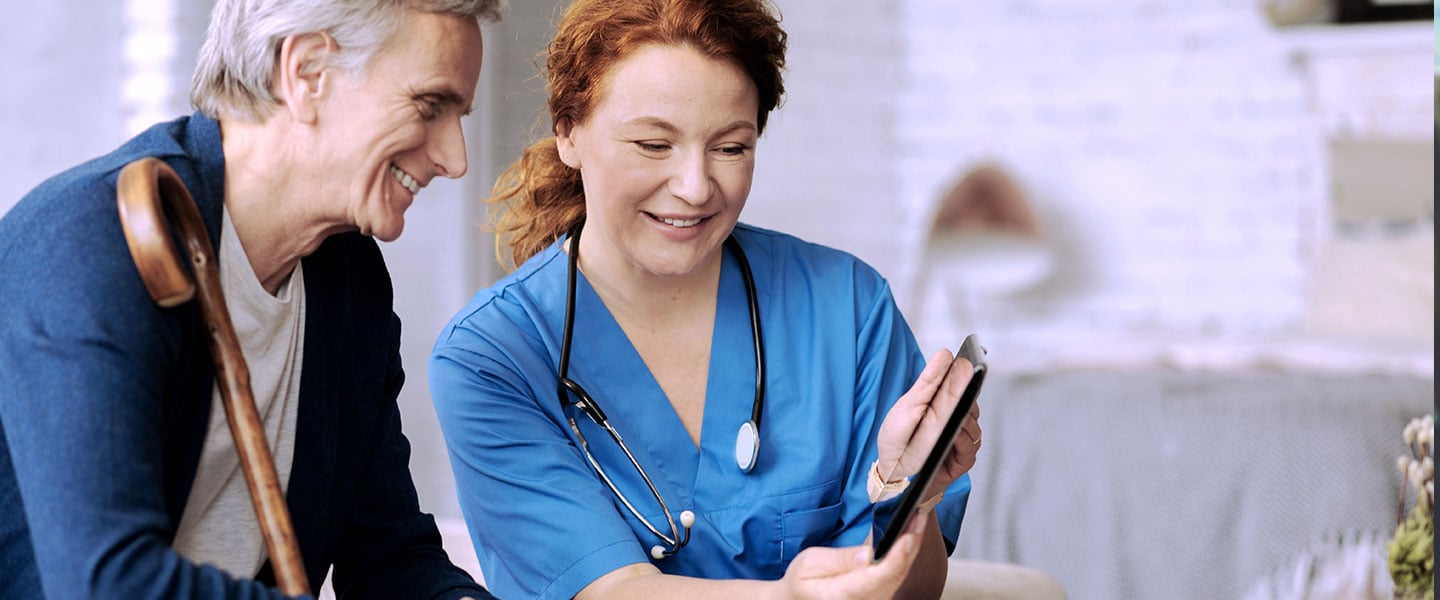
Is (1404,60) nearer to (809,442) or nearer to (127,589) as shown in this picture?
(809,442)

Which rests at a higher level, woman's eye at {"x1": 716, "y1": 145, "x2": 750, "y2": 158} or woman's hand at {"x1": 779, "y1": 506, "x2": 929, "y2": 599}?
woman's eye at {"x1": 716, "y1": 145, "x2": 750, "y2": 158}

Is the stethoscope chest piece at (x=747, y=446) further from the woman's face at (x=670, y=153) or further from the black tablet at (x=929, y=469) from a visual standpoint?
the black tablet at (x=929, y=469)

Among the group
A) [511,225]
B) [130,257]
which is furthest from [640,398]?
[130,257]

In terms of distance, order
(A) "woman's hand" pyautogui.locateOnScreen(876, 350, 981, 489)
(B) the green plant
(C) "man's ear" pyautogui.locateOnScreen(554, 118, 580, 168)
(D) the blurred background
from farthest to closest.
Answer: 1. (D) the blurred background
2. (B) the green plant
3. (C) "man's ear" pyautogui.locateOnScreen(554, 118, 580, 168)
4. (A) "woman's hand" pyautogui.locateOnScreen(876, 350, 981, 489)

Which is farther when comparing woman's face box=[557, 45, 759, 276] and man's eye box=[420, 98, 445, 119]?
woman's face box=[557, 45, 759, 276]

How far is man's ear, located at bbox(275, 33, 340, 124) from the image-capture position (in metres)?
1.12

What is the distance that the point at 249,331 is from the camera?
1.18m

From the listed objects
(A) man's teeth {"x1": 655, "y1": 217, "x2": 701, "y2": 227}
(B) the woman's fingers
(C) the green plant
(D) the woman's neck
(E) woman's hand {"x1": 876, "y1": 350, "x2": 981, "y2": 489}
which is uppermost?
(A) man's teeth {"x1": 655, "y1": 217, "x2": 701, "y2": 227}

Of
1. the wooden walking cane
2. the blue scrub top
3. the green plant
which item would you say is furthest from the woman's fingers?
the green plant

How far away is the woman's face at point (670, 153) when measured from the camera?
1504 millimetres

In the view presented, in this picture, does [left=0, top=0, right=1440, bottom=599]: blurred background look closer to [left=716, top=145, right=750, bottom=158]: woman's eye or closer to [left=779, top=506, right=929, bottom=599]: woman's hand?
[left=716, top=145, right=750, bottom=158]: woman's eye

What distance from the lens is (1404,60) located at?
4652mm

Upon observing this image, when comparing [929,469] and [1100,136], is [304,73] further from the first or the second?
[1100,136]

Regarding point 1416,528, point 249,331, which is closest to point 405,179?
point 249,331
